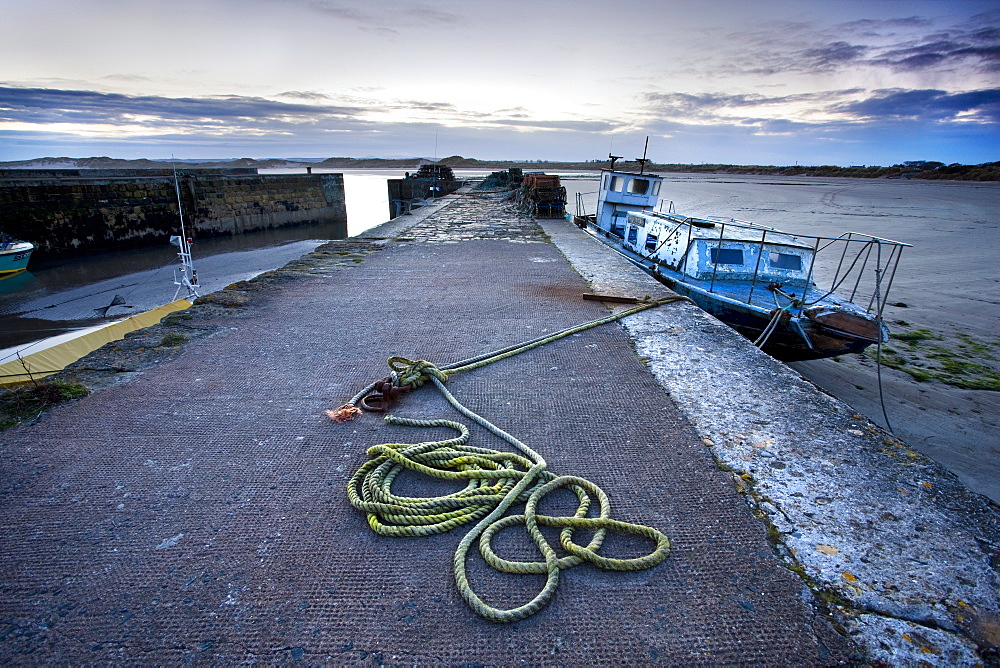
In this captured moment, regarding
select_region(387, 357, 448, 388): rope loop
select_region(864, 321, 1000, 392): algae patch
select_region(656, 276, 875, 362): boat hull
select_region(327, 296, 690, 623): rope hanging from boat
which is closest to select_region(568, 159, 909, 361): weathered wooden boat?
select_region(656, 276, 875, 362): boat hull

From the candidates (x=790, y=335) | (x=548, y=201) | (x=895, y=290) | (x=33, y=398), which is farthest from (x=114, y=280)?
(x=895, y=290)

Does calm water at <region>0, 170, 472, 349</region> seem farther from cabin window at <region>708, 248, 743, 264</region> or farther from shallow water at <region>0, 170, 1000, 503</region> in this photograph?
cabin window at <region>708, 248, 743, 264</region>

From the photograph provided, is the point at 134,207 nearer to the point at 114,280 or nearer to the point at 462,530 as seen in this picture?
the point at 114,280

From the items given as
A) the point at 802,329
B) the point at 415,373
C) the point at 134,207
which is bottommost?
the point at 134,207

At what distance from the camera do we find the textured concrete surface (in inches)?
65.2

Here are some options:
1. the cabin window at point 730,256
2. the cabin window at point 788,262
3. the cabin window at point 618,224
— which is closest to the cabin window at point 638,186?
the cabin window at point 618,224

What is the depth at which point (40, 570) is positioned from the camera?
6.26 feet

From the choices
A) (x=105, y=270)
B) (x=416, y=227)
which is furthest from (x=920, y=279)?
(x=105, y=270)

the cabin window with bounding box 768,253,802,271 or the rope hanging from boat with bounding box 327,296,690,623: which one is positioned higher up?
the cabin window with bounding box 768,253,802,271

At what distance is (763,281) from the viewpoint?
27.1ft

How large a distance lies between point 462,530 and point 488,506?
6.5 inches

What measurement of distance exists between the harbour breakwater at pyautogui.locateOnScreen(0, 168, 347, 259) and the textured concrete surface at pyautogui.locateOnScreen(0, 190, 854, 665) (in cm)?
1310

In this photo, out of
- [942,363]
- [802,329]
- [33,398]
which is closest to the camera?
[33,398]

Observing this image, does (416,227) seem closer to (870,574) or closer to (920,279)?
(870,574)
